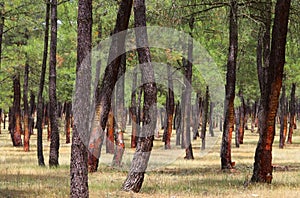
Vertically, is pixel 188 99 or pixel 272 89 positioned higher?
pixel 188 99

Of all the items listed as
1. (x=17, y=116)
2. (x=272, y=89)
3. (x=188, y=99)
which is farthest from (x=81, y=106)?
(x=17, y=116)

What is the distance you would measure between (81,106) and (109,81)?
5469 millimetres

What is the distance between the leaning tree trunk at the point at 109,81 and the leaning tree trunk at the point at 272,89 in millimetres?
4245

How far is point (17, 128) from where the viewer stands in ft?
126

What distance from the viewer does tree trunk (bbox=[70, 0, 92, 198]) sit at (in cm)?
987

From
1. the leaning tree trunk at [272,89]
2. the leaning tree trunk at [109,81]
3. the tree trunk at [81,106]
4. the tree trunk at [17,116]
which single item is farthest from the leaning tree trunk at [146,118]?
the tree trunk at [17,116]

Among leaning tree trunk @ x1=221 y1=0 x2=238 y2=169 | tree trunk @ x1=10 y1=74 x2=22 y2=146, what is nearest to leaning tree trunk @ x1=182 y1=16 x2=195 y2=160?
leaning tree trunk @ x1=221 y1=0 x2=238 y2=169

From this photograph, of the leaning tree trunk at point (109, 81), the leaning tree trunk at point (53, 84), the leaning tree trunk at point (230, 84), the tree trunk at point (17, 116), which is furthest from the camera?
the tree trunk at point (17, 116)

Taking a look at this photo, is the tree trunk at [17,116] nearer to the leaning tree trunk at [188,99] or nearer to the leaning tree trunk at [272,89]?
the leaning tree trunk at [188,99]

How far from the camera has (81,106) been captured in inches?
390

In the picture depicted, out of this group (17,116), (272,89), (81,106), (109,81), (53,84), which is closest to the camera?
(81,106)

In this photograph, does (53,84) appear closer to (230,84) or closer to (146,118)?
(230,84)

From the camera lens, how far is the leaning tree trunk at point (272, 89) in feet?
49.1

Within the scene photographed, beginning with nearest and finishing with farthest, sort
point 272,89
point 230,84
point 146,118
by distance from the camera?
point 146,118
point 272,89
point 230,84
